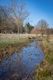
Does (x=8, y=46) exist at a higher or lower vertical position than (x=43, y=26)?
lower

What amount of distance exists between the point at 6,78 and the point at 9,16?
50651mm

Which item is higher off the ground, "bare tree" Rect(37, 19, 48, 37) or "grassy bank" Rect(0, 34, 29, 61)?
"bare tree" Rect(37, 19, 48, 37)

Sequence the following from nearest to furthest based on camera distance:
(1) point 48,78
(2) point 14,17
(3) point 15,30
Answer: (1) point 48,78 < (2) point 14,17 < (3) point 15,30

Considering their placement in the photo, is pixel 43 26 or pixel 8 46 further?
pixel 43 26

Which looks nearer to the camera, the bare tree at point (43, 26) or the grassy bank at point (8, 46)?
the grassy bank at point (8, 46)

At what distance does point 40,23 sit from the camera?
9850cm

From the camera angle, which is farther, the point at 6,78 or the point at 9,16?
the point at 9,16

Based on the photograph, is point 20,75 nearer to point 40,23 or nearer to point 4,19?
point 4,19

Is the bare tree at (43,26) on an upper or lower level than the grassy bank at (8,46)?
upper

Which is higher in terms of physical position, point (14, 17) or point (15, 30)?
point (14, 17)

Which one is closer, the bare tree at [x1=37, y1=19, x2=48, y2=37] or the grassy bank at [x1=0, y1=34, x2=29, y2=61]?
the grassy bank at [x1=0, y1=34, x2=29, y2=61]

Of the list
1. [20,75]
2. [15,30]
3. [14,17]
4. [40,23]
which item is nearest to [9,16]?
A: [14,17]

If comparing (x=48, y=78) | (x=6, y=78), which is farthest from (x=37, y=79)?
(x=6, y=78)

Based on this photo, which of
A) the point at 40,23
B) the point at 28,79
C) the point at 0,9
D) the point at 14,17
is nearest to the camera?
the point at 28,79
